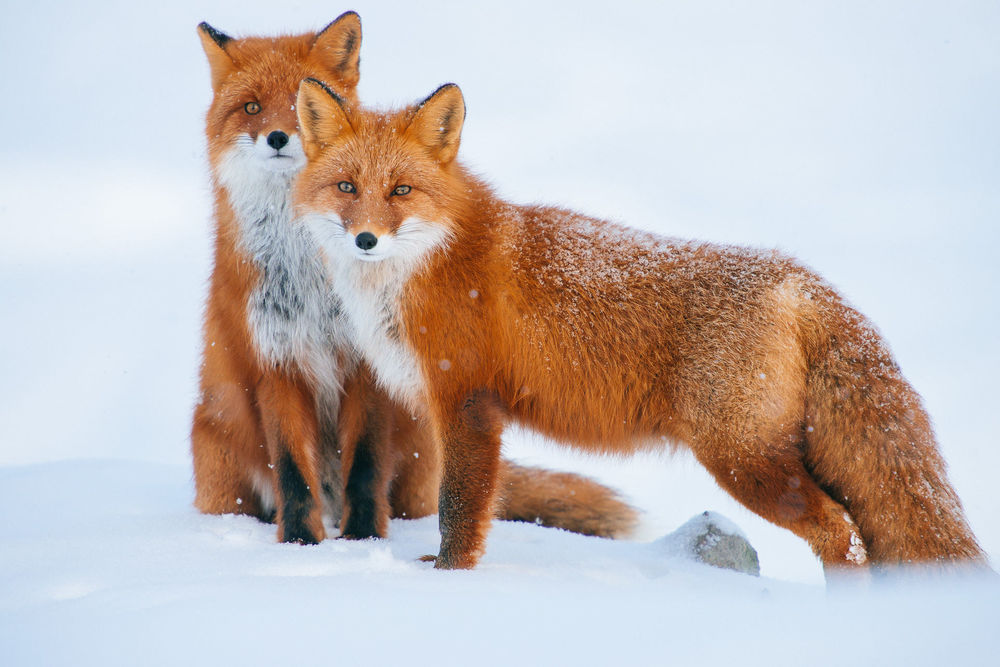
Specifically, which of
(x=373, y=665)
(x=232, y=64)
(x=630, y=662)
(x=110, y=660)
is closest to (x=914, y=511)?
(x=630, y=662)

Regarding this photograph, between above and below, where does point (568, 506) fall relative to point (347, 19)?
below

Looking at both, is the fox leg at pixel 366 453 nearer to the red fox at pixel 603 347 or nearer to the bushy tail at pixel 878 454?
the red fox at pixel 603 347

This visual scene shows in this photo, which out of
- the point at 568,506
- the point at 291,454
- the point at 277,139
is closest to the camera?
the point at 277,139

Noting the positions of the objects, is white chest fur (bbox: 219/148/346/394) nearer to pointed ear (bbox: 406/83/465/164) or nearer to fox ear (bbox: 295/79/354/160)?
fox ear (bbox: 295/79/354/160)

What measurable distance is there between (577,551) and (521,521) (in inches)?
36.2

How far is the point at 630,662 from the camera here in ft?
7.06

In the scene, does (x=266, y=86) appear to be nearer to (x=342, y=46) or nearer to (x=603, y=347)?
(x=342, y=46)

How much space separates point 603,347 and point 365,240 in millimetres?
1045

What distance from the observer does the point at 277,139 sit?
11.9 feet

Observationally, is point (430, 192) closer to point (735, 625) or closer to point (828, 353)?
point (828, 353)

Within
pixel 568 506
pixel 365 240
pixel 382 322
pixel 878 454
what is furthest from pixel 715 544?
pixel 365 240

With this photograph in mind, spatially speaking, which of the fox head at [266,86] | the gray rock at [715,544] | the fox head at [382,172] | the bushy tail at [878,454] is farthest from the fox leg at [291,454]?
the bushy tail at [878,454]

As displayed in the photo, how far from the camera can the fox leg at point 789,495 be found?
2785 mm

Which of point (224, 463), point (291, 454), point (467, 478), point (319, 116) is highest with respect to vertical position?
point (319, 116)
